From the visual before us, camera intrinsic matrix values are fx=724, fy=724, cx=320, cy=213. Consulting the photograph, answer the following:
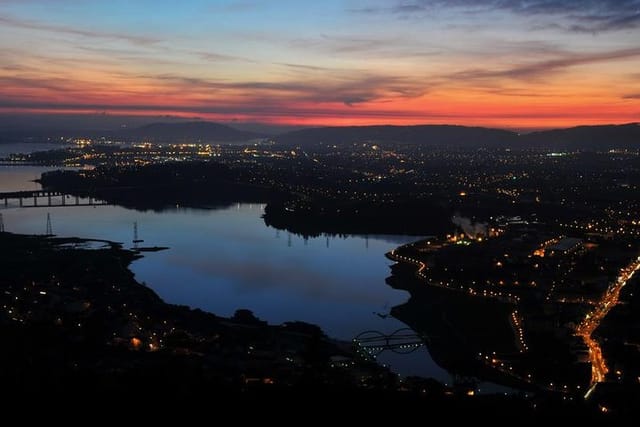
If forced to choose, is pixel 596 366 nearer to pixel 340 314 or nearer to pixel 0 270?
pixel 340 314

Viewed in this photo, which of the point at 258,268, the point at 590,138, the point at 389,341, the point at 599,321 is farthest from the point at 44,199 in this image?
the point at 590,138

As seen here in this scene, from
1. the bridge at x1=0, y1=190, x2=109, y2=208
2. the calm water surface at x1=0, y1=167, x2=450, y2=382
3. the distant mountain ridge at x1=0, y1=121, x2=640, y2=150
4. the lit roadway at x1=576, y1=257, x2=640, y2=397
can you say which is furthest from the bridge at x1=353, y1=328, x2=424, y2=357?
the distant mountain ridge at x1=0, y1=121, x2=640, y2=150

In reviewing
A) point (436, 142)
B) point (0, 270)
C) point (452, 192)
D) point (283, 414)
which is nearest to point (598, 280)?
point (283, 414)

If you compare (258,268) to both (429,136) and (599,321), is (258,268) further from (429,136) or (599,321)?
(429,136)

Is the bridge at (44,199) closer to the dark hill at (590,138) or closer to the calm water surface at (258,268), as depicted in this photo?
the calm water surface at (258,268)

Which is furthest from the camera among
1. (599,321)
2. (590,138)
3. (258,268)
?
(590,138)
